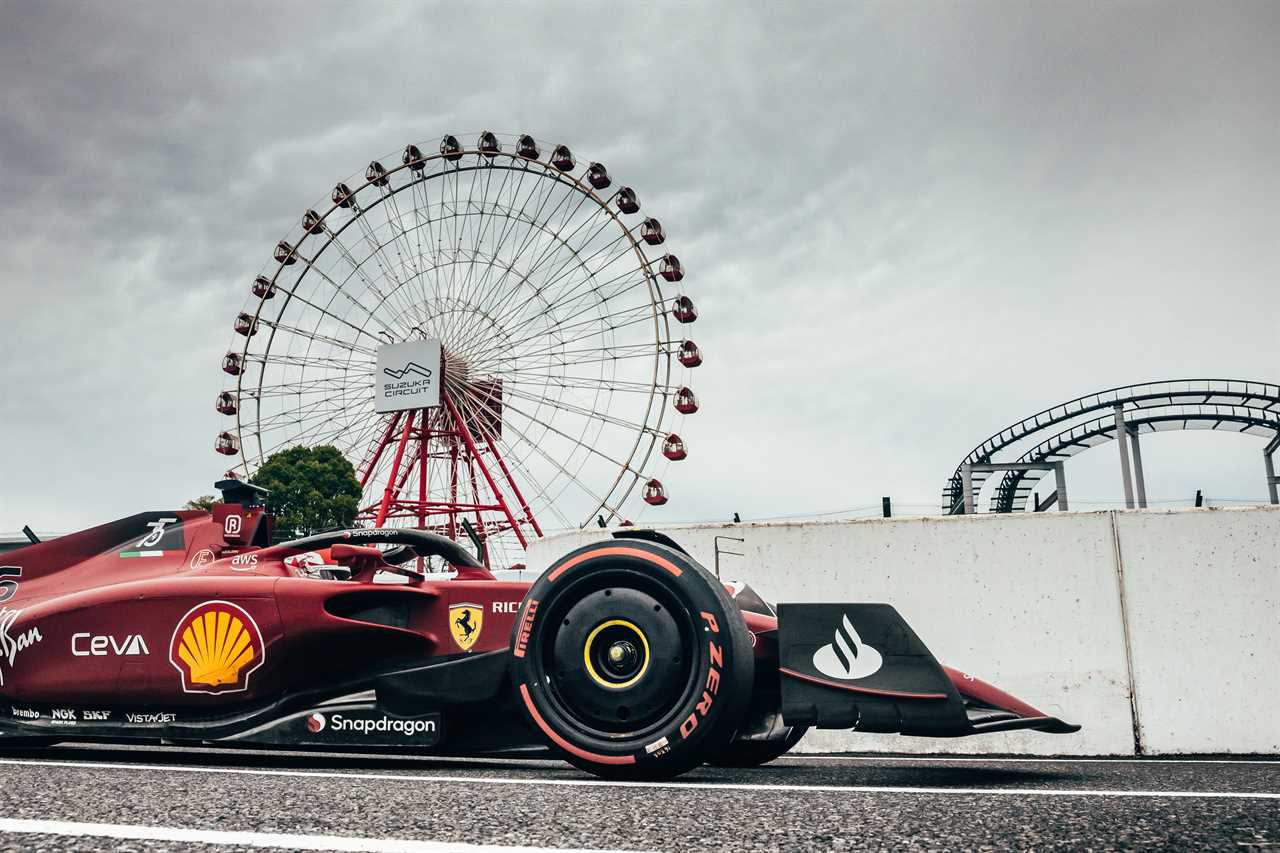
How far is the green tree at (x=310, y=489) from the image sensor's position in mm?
53844

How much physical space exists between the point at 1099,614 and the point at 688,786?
4.32m

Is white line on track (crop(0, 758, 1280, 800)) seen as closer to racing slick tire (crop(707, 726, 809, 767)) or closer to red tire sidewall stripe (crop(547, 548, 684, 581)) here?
red tire sidewall stripe (crop(547, 548, 684, 581))

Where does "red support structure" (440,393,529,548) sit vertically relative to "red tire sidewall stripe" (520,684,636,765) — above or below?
above

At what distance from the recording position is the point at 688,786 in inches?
132

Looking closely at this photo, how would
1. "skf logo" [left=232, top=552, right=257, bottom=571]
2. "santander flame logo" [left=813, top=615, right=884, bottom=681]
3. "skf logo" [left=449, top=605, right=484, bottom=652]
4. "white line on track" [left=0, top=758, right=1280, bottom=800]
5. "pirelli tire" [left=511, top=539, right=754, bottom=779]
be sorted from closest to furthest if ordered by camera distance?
1. "white line on track" [left=0, top=758, right=1280, bottom=800]
2. "pirelli tire" [left=511, top=539, right=754, bottom=779]
3. "santander flame logo" [left=813, top=615, right=884, bottom=681]
4. "skf logo" [left=449, top=605, right=484, bottom=652]
5. "skf logo" [left=232, top=552, right=257, bottom=571]

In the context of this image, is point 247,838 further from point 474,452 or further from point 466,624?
point 474,452

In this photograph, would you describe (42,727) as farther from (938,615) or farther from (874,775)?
(938,615)

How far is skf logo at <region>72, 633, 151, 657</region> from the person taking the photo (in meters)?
4.66

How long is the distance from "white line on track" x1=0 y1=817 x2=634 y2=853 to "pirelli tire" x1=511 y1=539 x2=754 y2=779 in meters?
1.44

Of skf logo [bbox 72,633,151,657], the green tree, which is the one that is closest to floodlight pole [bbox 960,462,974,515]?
the green tree

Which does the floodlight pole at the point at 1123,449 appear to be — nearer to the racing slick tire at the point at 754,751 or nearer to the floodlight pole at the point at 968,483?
the floodlight pole at the point at 968,483

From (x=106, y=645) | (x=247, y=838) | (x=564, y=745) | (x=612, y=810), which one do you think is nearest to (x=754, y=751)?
(x=564, y=745)

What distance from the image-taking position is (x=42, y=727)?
188 inches

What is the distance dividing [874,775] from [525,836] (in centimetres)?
216
